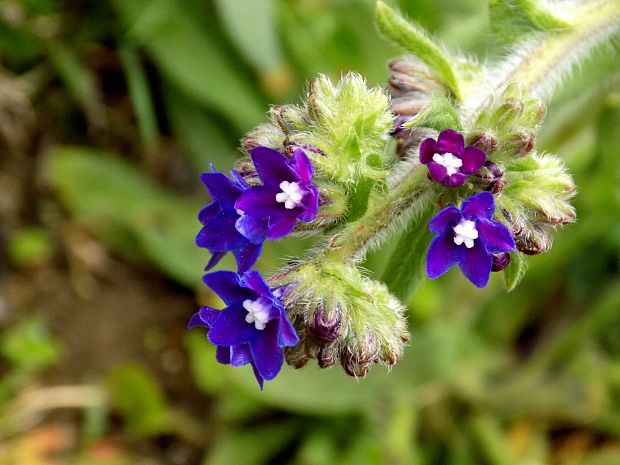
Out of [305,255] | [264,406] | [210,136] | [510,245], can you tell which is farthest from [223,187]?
[210,136]

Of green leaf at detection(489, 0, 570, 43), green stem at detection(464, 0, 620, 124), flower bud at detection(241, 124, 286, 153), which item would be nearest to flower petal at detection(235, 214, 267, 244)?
flower bud at detection(241, 124, 286, 153)

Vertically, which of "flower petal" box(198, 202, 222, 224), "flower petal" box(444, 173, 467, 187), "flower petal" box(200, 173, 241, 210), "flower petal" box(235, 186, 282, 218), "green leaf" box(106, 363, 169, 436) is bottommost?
"flower petal" box(444, 173, 467, 187)

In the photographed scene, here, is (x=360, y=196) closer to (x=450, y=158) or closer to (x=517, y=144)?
(x=450, y=158)

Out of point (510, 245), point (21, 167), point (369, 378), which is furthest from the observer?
point (21, 167)

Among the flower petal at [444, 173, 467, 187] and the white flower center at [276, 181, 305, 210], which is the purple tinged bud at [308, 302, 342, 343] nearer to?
the white flower center at [276, 181, 305, 210]

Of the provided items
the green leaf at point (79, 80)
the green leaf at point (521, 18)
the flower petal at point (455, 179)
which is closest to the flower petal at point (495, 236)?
the flower petal at point (455, 179)

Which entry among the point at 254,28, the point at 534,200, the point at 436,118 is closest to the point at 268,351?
the point at 436,118

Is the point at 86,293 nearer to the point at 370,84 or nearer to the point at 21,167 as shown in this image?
the point at 21,167
